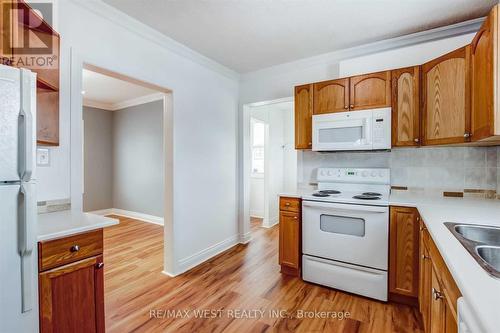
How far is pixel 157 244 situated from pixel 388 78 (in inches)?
141

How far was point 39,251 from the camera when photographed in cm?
116

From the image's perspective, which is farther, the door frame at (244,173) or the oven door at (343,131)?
the door frame at (244,173)

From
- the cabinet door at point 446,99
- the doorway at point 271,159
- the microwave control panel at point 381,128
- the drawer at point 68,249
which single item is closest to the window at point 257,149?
the doorway at point 271,159

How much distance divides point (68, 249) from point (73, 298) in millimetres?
271

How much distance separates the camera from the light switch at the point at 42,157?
1.62m

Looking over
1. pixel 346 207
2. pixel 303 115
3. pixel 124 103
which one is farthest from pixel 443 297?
pixel 124 103

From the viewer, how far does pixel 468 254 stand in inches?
36.9

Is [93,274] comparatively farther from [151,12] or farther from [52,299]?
[151,12]

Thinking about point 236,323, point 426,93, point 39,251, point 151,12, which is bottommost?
point 236,323

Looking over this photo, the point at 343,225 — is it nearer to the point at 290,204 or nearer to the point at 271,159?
the point at 290,204

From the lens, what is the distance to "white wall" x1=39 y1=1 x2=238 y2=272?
5.80 feet

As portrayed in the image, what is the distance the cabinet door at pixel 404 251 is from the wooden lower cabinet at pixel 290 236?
0.84 m

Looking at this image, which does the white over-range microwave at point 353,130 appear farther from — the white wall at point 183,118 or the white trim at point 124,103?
the white trim at point 124,103

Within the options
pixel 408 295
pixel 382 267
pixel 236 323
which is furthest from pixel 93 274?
pixel 408 295
